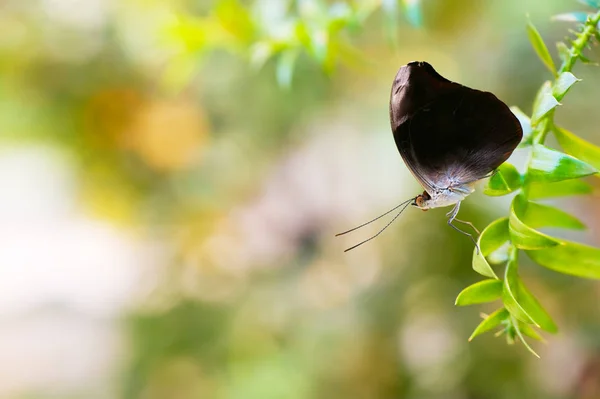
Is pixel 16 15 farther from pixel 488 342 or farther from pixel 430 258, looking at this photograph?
pixel 488 342

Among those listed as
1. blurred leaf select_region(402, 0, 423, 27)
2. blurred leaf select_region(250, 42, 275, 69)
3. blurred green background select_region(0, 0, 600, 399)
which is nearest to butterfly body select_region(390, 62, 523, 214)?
blurred leaf select_region(402, 0, 423, 27)

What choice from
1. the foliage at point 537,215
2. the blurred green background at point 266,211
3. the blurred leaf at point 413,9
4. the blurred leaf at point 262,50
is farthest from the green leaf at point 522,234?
the blurred green background at point 266,211

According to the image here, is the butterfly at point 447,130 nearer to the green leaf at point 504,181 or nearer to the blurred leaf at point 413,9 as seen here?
the green leaf at point 504,181

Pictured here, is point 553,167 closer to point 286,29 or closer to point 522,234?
point 522,234

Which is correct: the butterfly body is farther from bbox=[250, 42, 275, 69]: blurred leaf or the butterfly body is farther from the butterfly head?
bbox=[250, 42, 275, 69]: blurred leaf

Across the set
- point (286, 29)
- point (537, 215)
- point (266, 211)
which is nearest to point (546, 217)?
point (537, 215)

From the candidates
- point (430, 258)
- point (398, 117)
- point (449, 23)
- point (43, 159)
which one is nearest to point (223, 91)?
point (449, 23)
